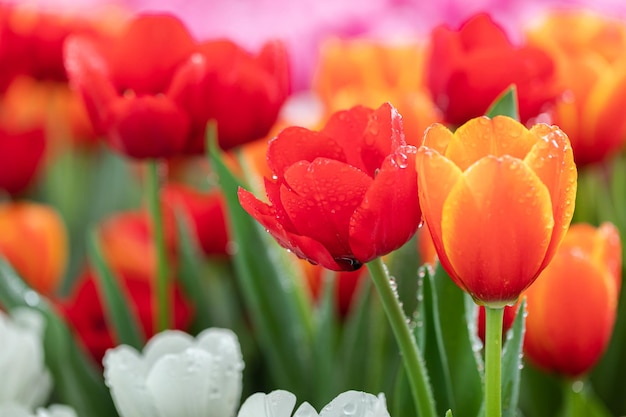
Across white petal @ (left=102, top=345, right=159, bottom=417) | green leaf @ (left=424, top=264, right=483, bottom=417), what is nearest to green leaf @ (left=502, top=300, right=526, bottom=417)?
green leaf @ (left=424, top=264, right=483, bottom=417)

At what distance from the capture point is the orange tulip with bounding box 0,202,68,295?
61 cm

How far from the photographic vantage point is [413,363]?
302 mm

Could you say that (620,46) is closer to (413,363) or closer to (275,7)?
(413,363)

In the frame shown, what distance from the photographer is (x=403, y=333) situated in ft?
0.98

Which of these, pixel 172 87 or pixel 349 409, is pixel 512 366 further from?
pixel 172 87

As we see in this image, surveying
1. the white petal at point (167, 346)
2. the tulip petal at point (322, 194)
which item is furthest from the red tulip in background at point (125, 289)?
the tulip petal at point (322, 194)

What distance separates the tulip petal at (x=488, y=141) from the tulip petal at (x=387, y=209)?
0.04 feet

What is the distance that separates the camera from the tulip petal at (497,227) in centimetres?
25

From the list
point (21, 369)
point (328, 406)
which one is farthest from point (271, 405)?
point (21, 369)

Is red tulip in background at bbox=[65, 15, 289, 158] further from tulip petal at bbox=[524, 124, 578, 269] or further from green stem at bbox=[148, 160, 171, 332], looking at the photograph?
tulip petal at bbox=[524, 124, 578, 269]

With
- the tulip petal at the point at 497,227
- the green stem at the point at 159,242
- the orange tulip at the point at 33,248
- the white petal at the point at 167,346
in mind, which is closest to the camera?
the tulip petal at the point at 497,227

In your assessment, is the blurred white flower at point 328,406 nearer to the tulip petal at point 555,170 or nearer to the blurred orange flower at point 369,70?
the tulip petal at point 555,170

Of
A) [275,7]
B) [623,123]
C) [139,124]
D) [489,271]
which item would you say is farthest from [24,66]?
[275,7]

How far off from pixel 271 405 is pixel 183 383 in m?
0.06
